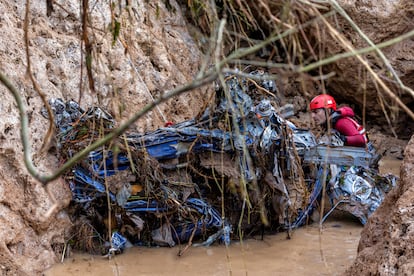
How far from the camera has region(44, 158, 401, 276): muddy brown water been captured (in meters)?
4.91

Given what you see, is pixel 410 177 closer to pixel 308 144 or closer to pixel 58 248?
pixel 308 144

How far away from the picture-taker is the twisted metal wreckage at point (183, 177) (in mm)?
5367

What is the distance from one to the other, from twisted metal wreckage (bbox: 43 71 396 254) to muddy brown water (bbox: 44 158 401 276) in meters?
0.12

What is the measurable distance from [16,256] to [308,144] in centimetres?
261

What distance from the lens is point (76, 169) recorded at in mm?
5379

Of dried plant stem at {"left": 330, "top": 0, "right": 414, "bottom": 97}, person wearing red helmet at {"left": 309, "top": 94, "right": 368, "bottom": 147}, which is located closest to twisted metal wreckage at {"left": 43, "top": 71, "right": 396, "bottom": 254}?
person wearing red helmet at {"left": 309, "top": 94, "right": 368, "bottom": 147}

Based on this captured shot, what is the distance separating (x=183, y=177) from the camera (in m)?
5.53

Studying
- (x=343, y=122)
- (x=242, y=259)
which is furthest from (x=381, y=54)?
(x=343, y=122)

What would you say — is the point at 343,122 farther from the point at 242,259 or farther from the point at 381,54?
the point at 381,54

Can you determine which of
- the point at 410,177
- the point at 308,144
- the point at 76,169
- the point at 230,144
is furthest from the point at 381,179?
the point at 76,169

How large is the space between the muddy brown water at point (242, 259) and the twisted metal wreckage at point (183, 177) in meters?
0.12

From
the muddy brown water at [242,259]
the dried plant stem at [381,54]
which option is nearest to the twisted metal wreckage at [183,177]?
the muddy brown water at [242,259]

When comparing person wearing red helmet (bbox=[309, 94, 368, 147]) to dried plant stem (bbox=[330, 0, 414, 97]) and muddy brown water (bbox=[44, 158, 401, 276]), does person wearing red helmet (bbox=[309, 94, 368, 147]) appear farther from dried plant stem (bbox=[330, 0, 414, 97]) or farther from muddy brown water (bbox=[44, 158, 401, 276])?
dried plant stem (bbox=[330, 0, 414, 97])

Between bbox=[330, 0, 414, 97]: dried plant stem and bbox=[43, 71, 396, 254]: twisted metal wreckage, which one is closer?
bbox=[330, 0, 414, 97]: dried plant stem
